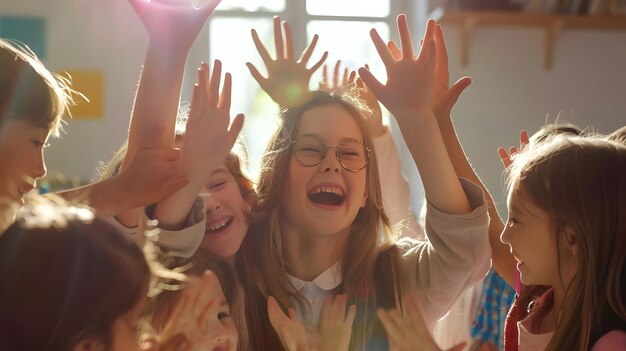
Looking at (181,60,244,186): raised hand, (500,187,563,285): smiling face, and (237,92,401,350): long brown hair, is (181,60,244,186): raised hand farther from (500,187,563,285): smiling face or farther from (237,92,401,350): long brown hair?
(500,187,563,285): smiling face

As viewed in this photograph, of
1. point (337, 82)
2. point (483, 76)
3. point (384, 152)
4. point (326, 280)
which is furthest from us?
point (483, 76)

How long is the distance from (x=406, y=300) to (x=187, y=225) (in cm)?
28

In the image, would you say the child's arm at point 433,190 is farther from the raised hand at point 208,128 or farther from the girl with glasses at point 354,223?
the raised hand at point 208,128

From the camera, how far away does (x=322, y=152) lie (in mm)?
1063

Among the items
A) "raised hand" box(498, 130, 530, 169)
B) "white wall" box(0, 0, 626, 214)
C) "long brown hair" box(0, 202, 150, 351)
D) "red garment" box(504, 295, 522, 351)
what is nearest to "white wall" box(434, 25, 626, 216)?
"white wall" box(0, 0, 626, 214)

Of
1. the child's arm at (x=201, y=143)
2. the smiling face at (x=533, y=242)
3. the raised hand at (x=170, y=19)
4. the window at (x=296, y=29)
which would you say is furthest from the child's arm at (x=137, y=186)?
the window at (x=296, y=29)

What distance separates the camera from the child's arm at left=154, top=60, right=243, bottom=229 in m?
0.97

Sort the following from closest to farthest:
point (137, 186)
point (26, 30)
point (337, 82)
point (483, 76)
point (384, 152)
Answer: point (137, 186) → point (337, 82) → point (384, 152) → point (26, 30) → point (483, 76)

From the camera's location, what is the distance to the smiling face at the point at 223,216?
1.05 metres

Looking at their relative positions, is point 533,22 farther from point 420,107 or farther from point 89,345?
point 89,345

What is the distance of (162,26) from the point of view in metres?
0.97

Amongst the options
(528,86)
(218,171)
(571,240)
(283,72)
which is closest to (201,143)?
(218,171)

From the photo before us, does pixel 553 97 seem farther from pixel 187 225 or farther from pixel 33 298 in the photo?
pixel 33 298

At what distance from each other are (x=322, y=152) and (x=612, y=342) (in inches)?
16.0
